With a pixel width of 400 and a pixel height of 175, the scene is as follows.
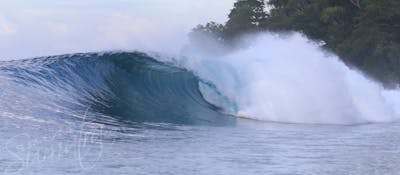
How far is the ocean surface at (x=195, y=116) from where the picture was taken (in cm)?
1195

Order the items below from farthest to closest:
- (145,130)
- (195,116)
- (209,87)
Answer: (209,87) < (195,116) < (145,130)

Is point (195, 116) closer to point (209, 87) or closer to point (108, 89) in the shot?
point (108, 89)

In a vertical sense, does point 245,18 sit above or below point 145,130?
above

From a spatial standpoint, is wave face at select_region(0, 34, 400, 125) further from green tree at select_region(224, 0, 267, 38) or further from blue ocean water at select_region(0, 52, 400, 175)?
green tree at select_region(224, 0, 267, 38)

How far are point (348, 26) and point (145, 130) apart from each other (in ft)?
127

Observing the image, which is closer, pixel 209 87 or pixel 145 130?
pixel 145 130

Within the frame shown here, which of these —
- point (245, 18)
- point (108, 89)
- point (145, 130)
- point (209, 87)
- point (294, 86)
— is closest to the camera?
point (145, 130)

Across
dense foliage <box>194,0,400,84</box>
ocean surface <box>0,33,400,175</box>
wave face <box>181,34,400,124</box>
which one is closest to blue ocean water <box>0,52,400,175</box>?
ocean surface <box>0,33,400,175</box>

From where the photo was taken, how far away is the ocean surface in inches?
471

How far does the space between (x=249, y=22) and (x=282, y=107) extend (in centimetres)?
4146

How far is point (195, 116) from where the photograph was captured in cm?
1914

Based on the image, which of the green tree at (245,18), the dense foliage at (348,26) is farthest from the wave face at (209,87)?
the green tree at (245,18)

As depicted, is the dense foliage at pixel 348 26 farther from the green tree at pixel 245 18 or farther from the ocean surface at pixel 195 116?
the ocean surface at pixel 195 116

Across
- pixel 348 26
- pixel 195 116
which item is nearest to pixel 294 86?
pixel 195 116
